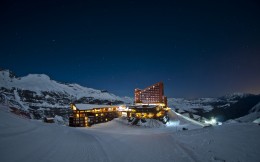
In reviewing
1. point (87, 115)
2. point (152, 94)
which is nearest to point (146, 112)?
point (152, 94)

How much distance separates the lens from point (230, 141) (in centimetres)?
1250

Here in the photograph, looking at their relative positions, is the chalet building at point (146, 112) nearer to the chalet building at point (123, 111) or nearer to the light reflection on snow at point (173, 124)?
the chalet building at point (123, 111)

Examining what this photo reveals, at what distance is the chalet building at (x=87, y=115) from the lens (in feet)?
165

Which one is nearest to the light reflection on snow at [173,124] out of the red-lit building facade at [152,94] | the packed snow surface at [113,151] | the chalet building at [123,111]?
the chalet building at [123,111]

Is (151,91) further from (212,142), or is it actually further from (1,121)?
(1,121)

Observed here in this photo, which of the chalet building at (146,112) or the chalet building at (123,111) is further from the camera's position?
the chalet building at (146,112)

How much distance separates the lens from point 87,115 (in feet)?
171

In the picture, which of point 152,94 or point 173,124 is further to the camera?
point 152,94

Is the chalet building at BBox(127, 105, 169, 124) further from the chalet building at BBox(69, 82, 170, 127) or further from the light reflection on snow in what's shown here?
the light reflection on snow

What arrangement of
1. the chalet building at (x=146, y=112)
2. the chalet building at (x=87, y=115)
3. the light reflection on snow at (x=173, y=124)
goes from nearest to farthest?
the light reflection on snow at (x=173, y=124) < the chalet building at (x=87, y=115) < the chalet building at (x=146, y=112)

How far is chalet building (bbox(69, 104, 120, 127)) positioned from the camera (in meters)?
50.3

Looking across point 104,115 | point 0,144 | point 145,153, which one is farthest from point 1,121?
point 104,115

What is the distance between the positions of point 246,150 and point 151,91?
199 ft

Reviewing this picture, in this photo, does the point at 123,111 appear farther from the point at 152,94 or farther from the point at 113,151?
the point at 113,151
